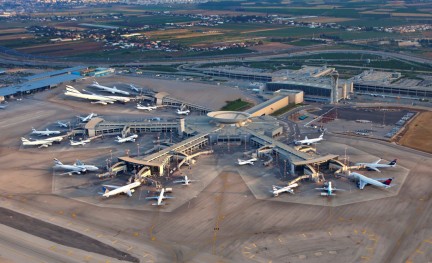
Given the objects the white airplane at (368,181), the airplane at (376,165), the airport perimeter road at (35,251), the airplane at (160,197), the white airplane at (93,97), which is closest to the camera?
the airport perimeter road at (35,251)

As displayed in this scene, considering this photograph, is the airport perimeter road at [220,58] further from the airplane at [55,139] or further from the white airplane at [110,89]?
the airplane at [55,139]

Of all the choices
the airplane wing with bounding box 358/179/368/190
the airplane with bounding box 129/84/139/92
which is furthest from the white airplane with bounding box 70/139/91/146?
the airplane wing with bounding box 358/179/368/190

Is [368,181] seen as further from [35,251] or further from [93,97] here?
[93,97]

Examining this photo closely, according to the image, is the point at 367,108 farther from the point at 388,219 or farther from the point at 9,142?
the point at 9,142

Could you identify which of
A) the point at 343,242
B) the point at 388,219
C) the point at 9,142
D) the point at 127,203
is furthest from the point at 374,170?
the point at 9,142

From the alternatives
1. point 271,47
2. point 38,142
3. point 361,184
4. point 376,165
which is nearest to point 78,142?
point 38,142

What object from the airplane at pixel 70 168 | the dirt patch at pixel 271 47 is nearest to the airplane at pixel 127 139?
the airplane at pixel 70 168
